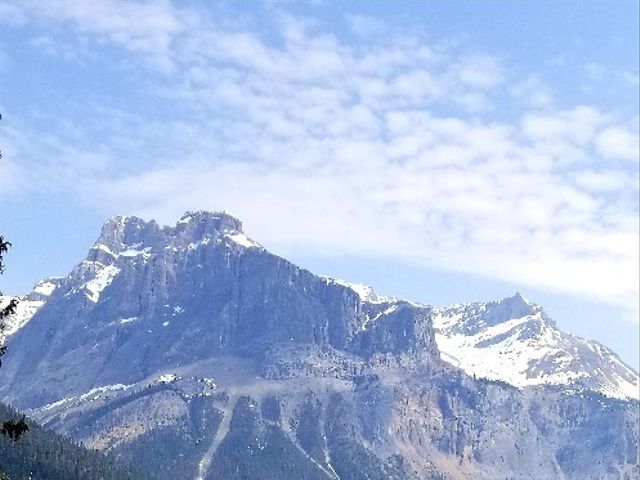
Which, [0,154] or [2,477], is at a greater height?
[0,154]

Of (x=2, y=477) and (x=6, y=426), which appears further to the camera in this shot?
(x=2, y=477)

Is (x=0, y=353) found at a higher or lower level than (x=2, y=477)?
higher

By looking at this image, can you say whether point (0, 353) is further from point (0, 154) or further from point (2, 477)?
point (2, 477)

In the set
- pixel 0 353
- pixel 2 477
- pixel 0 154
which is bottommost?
pixel 2 477

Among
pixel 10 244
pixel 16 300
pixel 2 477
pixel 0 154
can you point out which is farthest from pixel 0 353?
pixel 2 477

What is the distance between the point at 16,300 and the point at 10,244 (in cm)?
284

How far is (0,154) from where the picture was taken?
4028cm

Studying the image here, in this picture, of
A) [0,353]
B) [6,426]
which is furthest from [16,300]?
[6,426]

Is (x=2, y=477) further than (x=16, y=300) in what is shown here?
Yes

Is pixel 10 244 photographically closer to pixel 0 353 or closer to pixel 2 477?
pixel 0 353

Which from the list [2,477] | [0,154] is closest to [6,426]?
[0,154]

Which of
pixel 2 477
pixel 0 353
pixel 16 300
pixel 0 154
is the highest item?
pixel 0 154

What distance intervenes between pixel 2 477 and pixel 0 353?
57.5 ft

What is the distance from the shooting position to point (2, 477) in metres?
55.8
